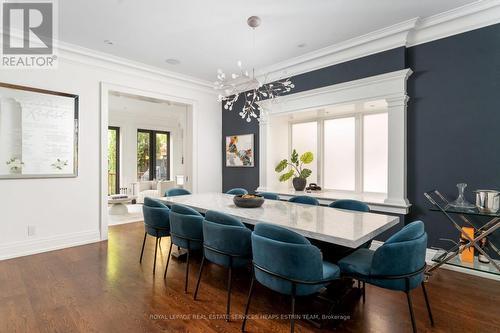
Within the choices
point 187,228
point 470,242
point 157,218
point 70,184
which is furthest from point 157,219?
point 470,242

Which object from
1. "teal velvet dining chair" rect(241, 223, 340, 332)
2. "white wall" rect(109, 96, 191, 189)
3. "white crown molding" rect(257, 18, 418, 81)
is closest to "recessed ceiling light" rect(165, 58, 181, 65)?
"white crown molding" rect(257, 18, 418, 81)

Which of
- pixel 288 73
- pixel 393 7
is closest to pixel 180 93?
pixel 288 73

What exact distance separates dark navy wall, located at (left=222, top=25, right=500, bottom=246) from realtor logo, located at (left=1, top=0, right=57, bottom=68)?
4244 millimetres

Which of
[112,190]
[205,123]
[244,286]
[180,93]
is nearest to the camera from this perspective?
[244,286]

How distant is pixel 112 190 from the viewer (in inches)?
344

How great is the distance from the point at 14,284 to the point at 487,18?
589 centimetres

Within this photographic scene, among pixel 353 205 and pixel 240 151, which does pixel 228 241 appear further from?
pixel 240 151

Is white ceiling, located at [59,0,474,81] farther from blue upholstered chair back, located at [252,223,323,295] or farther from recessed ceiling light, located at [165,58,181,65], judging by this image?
blue upholstered chair back, located at [252,223,323,295]

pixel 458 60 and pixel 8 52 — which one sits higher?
pixel 8 52

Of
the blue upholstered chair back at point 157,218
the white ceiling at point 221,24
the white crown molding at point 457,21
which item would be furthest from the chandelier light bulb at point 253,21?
the blue upholstered chair back at point 157,218

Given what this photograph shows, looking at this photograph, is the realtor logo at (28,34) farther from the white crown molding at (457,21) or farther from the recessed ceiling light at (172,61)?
the white crown molding at (457,21)

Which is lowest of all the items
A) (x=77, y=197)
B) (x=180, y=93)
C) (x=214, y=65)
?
(x=77, y=197)

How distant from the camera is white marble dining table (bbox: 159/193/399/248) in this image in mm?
1904

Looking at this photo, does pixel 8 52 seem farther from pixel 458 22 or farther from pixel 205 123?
pixel 458 22
